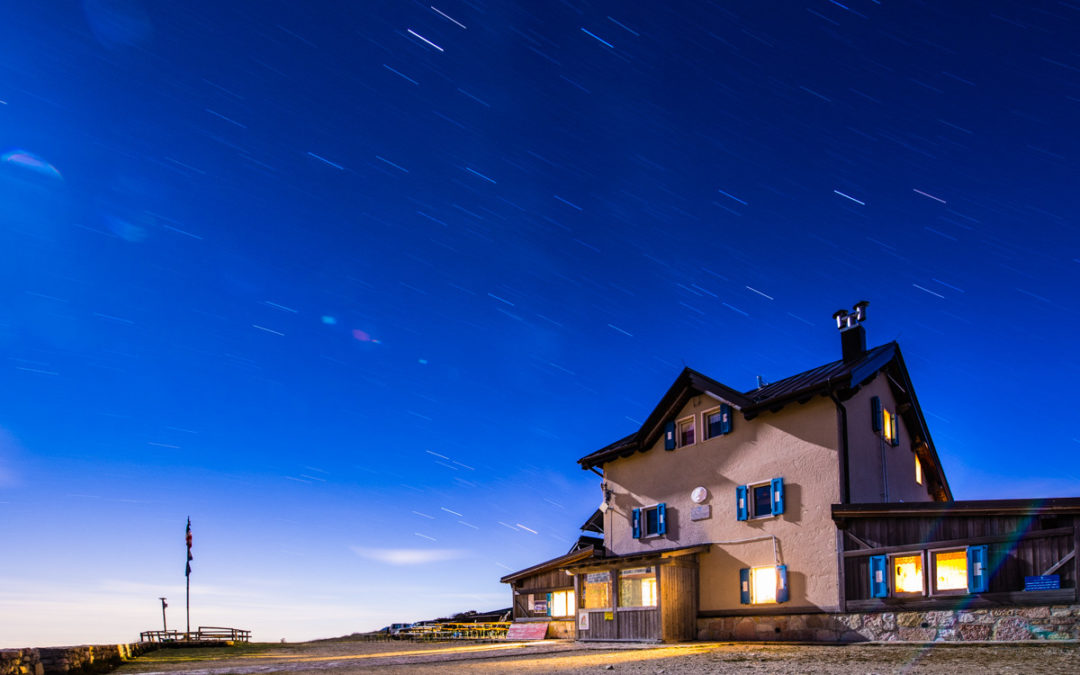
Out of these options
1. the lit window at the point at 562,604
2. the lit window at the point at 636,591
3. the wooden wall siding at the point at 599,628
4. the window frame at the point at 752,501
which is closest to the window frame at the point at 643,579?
the lit window at the point at 636,591

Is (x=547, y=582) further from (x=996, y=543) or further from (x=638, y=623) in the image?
(x=996, y=543)

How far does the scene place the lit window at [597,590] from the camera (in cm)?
2439

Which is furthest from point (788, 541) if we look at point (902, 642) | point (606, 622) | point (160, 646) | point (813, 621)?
point (160, 646)

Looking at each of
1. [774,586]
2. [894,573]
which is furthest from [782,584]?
[894,573]

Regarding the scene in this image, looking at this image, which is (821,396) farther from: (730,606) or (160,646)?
(160,646)

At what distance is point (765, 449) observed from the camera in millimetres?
22172

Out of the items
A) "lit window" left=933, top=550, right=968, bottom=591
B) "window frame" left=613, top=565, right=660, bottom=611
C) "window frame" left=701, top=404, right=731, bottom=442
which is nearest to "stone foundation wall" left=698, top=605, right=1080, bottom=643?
"lit window" left=933, top=550, right=968, bottom=591

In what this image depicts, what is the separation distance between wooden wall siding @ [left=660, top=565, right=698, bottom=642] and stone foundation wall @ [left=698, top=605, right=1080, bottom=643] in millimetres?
536

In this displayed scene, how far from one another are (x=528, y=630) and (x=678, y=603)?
960 cm

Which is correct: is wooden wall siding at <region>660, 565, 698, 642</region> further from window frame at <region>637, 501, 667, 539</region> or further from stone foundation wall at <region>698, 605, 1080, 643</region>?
window frame at <region>637, 501, 667, 539</region>

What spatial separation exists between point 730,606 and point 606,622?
4.01m

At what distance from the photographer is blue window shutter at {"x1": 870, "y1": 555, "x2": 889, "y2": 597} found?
1816 cm

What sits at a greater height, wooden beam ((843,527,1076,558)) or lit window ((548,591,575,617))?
wooden beam ((843,527,1076,558))

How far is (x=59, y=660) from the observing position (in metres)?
13.9
